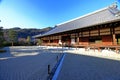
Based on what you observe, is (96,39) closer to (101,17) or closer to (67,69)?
(101,17)

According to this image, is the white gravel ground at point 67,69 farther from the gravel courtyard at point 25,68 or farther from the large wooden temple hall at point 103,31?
the large wooden temple hall at point 103,31

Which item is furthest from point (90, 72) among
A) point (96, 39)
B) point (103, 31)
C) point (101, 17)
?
point (101, 17)

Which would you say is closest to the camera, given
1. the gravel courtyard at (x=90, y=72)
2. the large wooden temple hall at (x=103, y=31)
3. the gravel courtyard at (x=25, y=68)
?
the gravel courtyard at (x=90, y=72)

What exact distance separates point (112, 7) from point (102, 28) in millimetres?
4880

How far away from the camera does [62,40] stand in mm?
31047

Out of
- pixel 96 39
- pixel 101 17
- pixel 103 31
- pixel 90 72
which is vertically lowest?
pixel 90 72

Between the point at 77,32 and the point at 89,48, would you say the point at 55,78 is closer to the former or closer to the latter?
the point at 89,48

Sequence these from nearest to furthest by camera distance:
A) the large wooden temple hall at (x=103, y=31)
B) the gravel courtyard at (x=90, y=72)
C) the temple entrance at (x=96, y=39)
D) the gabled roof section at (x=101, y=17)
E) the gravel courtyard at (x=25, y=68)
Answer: the gravel courtyard at (x=90, y=72) < the gravel courtyard at (x=25, y=68) < the large wooden temple hall at (x=103, y=31) < the gabled roof section at (x=101, y=17) < the temple entrance at (x=96, y=39)

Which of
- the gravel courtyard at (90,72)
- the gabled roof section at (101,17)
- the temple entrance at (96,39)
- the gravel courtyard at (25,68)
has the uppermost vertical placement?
the gabled roof section at (101,17)

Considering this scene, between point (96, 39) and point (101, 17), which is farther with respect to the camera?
point (96, 39)

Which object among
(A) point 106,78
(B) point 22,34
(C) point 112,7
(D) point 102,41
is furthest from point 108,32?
(B) point 22,34

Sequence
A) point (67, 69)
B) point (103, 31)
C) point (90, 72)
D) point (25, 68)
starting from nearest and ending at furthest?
point (90, 72), point (67, 69), point (25, 68), point (103, 31)

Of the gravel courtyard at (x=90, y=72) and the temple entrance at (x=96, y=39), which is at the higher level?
the temple entrance at (x=96, y=39)

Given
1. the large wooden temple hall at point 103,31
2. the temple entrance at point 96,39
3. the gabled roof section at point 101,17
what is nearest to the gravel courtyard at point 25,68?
the large wooden temple hall at point 103,31
